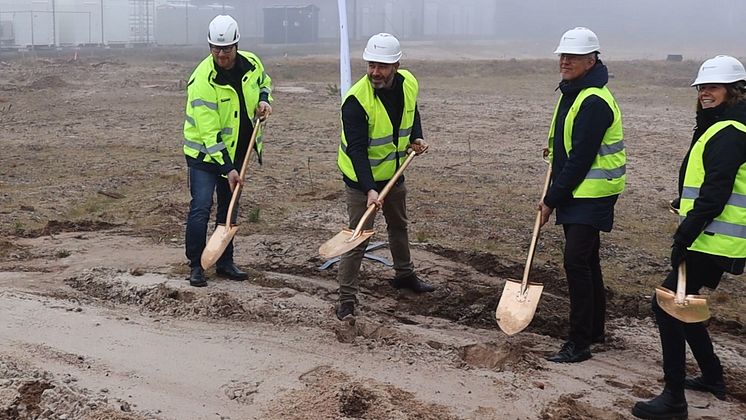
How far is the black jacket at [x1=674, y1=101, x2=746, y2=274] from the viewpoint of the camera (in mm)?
4453

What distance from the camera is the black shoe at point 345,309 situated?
6.18 m

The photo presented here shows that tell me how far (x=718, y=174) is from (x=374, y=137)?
2.46 meters

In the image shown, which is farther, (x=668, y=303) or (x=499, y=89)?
(x=499, y=89)

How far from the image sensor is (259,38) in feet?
205

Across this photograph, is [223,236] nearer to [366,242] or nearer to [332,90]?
[366,242]

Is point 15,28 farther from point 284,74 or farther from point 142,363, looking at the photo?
point 142,363

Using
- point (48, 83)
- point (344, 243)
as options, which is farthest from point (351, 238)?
point (48, 83)

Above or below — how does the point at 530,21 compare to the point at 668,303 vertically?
above

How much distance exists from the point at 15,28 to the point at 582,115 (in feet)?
141

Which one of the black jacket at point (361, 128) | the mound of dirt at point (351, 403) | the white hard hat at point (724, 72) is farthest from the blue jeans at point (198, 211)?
the white hard hat at point (724, 72)

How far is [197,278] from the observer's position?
6828mm

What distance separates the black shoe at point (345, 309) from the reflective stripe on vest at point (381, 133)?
0.88 meters

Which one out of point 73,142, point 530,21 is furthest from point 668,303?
point 530,21

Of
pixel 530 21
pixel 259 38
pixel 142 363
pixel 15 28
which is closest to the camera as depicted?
pixel 142 363
